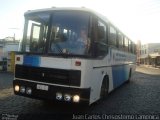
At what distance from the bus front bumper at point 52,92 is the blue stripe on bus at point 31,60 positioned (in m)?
0.56

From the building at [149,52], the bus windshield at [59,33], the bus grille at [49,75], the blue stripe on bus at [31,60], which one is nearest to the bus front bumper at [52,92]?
the bus grille at [49,75]

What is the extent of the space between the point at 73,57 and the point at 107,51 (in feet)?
8.45

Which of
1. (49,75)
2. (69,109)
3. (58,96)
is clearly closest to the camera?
(58,96)

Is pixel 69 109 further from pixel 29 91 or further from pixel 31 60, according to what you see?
pixel 31 60

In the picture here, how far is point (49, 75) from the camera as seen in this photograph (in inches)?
284

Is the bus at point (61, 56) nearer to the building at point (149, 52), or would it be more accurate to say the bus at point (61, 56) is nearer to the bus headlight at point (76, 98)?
the bus headlight at point (76, 98)

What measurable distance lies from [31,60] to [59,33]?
3.91ft

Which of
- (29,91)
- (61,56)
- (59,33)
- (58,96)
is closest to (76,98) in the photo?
(58,96)

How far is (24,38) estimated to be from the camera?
314 inches

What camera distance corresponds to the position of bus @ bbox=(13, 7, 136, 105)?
688 centimetres

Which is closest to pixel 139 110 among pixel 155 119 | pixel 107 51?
pixel 155 119

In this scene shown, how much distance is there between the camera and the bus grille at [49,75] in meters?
6.86

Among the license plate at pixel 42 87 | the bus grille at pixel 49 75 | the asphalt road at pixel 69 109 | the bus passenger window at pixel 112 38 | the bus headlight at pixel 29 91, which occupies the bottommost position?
the asphalt road at pixel 69 109

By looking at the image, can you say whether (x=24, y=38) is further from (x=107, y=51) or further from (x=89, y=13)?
(x=107, y=51)
